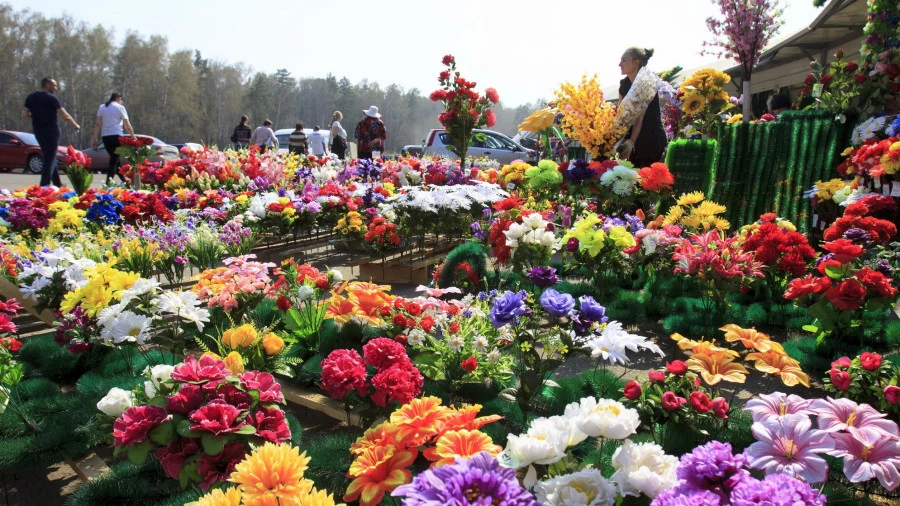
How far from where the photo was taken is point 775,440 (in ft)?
4.26

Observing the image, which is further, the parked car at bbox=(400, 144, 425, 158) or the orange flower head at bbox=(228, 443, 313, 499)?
the parked car at bbox=(400, 144, 425, 158)

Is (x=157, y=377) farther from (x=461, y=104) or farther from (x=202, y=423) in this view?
(x=461, y=104)

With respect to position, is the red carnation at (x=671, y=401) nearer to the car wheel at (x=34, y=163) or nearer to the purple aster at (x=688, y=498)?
the purple aster at (x=688, y=498)

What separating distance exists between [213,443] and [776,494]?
128 cm

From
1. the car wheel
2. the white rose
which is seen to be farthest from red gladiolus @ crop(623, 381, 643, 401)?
the car wheel

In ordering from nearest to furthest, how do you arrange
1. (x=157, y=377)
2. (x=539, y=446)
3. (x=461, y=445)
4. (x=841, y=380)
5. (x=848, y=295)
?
1. (x=539, y=446)
2. (x=461, y=445)
3. (x=157, y=377)
4. (x=841, y=380)
5. (x=848, y=295)

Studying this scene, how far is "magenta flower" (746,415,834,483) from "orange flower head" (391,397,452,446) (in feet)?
2.24

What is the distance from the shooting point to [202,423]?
1544mm

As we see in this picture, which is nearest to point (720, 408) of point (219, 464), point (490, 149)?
point (219, 464)

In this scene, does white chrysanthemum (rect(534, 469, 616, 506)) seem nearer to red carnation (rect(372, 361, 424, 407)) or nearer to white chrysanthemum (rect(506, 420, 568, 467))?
white chrysanthemum (rect(506, 420, 568, 467))

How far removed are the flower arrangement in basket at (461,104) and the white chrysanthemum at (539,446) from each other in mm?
5760

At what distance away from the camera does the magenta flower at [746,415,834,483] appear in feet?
4.03

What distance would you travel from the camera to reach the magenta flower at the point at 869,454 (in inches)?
50.4

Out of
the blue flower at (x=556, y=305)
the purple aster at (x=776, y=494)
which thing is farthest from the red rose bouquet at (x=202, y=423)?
the purple aster at (x=776, y=494)
